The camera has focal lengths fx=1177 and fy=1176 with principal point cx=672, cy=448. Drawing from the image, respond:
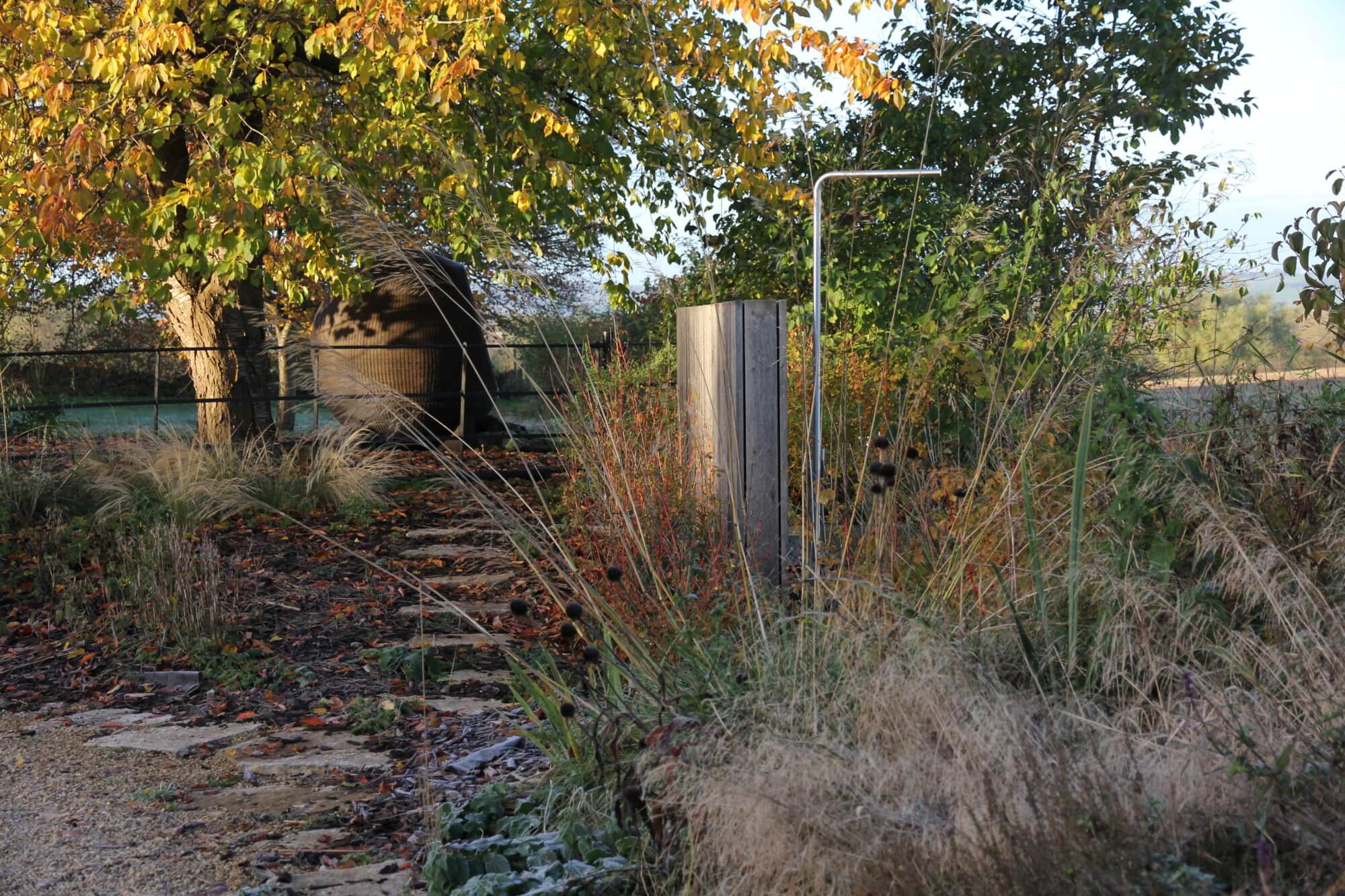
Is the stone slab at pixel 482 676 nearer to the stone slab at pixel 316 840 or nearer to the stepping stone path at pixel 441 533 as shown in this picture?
the stone slab at pixel 316 840

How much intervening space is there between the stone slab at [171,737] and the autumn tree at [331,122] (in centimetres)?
288

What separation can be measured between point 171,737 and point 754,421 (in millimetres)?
2199

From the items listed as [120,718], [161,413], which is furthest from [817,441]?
[161,413]

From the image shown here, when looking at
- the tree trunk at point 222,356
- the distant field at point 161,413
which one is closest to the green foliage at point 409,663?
the tree trunk at point 222,356

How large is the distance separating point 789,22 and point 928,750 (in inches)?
219

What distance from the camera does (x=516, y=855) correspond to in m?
2.43

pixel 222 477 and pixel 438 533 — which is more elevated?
pixel 222 477

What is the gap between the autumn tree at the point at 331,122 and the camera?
6.43 metres

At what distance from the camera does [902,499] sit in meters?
3.80

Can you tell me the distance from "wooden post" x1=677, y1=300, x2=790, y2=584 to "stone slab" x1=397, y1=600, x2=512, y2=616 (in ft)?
4.00

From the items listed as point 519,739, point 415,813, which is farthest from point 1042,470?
point 415,813

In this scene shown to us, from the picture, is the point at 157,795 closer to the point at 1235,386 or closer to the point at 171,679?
the point at 171,679

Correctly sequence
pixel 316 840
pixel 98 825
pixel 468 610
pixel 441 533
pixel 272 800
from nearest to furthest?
pixel 316 840 → pixel 98 825 → pixel 272 800 → pixel 468 610 → pixel 441 533

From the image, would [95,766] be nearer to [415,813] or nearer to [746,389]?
[415,813]
